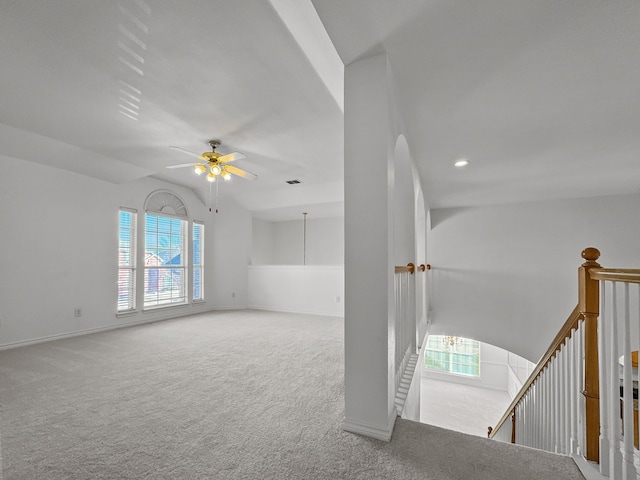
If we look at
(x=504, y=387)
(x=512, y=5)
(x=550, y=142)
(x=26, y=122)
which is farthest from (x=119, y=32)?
(x=504, y=387)

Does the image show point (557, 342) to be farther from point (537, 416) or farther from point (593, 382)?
point (537, 416)

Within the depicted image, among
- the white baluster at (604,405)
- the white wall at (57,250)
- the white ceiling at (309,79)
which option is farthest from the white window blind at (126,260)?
the white baluster at (604,405)

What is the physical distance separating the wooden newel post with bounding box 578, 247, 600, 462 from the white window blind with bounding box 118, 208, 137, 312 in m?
5.68

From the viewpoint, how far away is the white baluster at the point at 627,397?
1.12 m

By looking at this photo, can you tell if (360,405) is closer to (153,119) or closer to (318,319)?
(153,119)

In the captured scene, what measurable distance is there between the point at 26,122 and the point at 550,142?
554cm

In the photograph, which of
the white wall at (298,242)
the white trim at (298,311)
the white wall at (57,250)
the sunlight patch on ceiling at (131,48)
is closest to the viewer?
the sunlight patch on ceiling at (131,48)

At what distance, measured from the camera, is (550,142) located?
306 centimetres

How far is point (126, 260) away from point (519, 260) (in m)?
7.50

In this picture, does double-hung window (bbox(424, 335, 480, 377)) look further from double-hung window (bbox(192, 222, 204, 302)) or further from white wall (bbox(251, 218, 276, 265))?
double-hung window (bbox(192, 222, 204, 302))

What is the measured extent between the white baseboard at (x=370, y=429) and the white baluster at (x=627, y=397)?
1.01 meters

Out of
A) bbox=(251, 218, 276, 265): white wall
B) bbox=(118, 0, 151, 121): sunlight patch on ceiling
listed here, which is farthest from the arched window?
bbox=(118, 0, 151, 121): sunlight patch on ceiling

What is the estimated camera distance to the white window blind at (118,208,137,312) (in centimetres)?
476

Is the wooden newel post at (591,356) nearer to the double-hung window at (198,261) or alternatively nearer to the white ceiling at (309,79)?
the white ceiling at (309,79)
